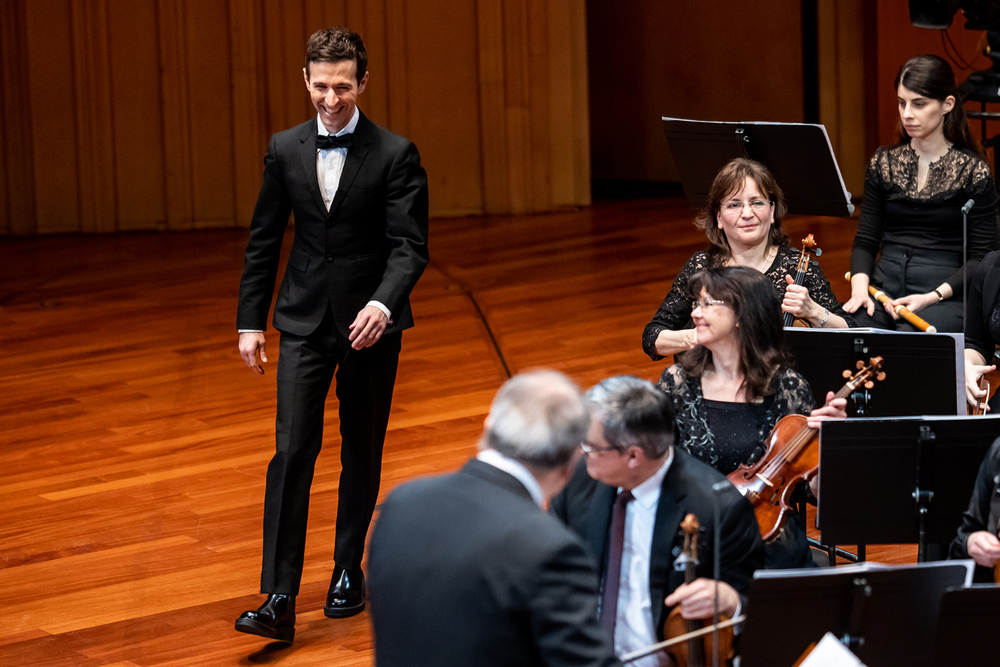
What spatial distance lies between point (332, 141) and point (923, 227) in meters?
2.16

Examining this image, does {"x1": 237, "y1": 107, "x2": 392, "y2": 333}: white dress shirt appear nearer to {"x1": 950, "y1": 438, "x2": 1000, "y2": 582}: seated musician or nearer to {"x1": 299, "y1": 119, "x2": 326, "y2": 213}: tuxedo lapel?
{"x1": 299, "y1": 119, "x2": 326, "y2": 213}: tuxedo lapel

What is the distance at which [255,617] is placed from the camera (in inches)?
121

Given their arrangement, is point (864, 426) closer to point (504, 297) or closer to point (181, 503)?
point (181, 503)

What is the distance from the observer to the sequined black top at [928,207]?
4195mm

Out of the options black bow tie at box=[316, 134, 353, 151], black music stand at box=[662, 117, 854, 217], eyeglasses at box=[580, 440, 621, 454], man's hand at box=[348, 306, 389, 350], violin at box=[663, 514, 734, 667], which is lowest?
violin at box=[663, 514, 734, 667]

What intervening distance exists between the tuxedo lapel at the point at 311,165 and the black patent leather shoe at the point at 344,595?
3.16ft

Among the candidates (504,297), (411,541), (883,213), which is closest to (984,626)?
(411,541)

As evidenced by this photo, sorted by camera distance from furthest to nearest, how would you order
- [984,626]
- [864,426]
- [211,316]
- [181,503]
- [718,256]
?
[211,316] < [181,503] < [718,256] < [864,426] < [984,626]

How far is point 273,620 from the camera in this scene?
3098 millimetres

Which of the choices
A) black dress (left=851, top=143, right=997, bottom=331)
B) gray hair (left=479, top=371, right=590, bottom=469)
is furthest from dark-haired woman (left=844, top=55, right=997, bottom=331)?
gray hair (left=479, top=371, right=590, bottom=469)

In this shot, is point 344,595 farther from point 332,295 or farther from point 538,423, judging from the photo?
point 538,423

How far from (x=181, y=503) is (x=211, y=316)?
2.69 m

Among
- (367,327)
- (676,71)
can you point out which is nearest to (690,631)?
(367,327)

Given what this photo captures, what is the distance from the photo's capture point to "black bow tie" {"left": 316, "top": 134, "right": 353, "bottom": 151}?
3225 mm
